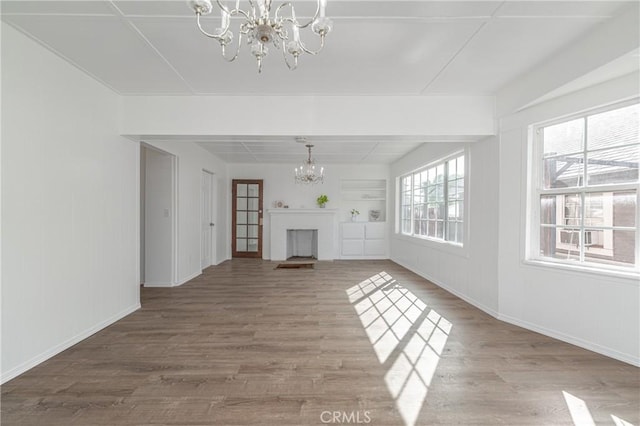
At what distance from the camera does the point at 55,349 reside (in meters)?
2.65

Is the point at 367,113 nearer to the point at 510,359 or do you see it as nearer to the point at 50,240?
the point at 510,359

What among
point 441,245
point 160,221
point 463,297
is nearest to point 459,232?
point 441,245

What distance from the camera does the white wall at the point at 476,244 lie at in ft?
12.0

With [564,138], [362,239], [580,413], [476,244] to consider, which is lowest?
[580,413]

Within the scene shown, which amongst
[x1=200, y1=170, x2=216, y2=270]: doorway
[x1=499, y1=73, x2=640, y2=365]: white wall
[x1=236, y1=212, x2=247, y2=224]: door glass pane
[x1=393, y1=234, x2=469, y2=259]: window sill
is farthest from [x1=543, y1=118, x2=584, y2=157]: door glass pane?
[x1=236, y1=212, x2=247, y2=224]: door glass pane

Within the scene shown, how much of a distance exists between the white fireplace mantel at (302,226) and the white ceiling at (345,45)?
15.1ft

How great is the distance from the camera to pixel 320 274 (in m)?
6.11

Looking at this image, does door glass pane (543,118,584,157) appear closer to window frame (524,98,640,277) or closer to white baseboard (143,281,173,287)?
window frame (524,98,640,277)

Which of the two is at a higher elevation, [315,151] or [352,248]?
[315,151]

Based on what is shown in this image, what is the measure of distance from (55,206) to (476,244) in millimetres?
4371

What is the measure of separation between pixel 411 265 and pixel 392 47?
477cm

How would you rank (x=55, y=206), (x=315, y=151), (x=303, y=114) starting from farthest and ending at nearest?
(x=315, y=151) → (x=303, y=114) → (x=55, y=206)
